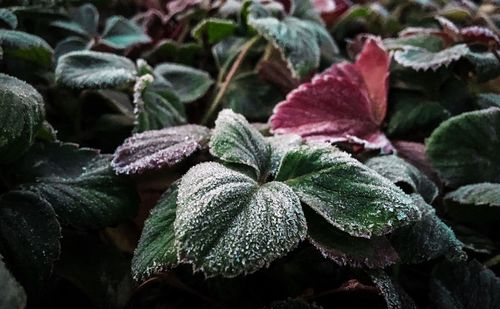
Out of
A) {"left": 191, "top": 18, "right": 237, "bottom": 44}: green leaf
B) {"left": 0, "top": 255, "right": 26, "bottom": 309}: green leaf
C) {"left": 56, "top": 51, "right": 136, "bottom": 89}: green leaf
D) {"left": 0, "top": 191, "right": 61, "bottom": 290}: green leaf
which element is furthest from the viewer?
{"left": 191, "top": 18, "right": 237, "bottom": 44}: green leaf

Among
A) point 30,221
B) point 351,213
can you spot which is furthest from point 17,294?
point 351,213

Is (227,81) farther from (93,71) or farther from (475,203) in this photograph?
(475,203)

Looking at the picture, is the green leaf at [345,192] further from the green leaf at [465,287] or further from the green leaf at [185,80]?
the green leaf at [185,80]

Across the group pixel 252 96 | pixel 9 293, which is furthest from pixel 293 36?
pixel 9 293

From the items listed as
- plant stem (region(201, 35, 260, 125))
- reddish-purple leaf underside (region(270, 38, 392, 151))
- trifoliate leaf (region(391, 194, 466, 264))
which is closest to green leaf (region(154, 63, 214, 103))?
plant stem (region(201, 35, 260, 125))

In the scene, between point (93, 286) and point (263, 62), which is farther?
point (263, 62)

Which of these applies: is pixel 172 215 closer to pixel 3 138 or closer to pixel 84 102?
pixel 3 138

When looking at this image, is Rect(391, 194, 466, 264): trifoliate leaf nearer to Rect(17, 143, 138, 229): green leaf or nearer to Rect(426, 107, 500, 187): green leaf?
Rect(426, 107, 500, 187): green leaf
